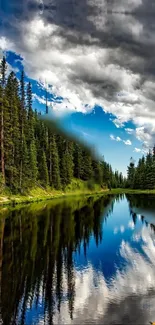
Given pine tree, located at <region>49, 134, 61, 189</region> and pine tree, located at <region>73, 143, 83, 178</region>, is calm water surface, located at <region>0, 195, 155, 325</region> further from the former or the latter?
pine tree, located at <region>73, 143, 83, 178</region>

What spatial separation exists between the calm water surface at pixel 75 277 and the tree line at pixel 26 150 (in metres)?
28.4

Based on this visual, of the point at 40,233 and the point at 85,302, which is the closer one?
the point at 85,302

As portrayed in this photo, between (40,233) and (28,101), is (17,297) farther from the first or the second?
(28,101)

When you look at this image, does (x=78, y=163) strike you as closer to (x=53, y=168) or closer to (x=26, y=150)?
(x=53, y=168)

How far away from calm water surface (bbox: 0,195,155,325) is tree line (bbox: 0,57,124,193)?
28395 mm

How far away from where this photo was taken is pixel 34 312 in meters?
11.9

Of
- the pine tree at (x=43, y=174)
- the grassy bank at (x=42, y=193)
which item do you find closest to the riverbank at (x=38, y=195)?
the grassy bank at (x=42, y=193)

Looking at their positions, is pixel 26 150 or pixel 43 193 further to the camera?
pixel 43 193

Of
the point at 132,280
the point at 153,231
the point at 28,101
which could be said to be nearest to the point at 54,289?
the point at 132,280

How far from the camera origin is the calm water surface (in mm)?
11789

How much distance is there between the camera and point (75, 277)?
1614cm

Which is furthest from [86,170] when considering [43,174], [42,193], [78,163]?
[42,193]

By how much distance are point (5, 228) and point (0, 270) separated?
13044 mm

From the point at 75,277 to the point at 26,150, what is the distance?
5027 centimetres
